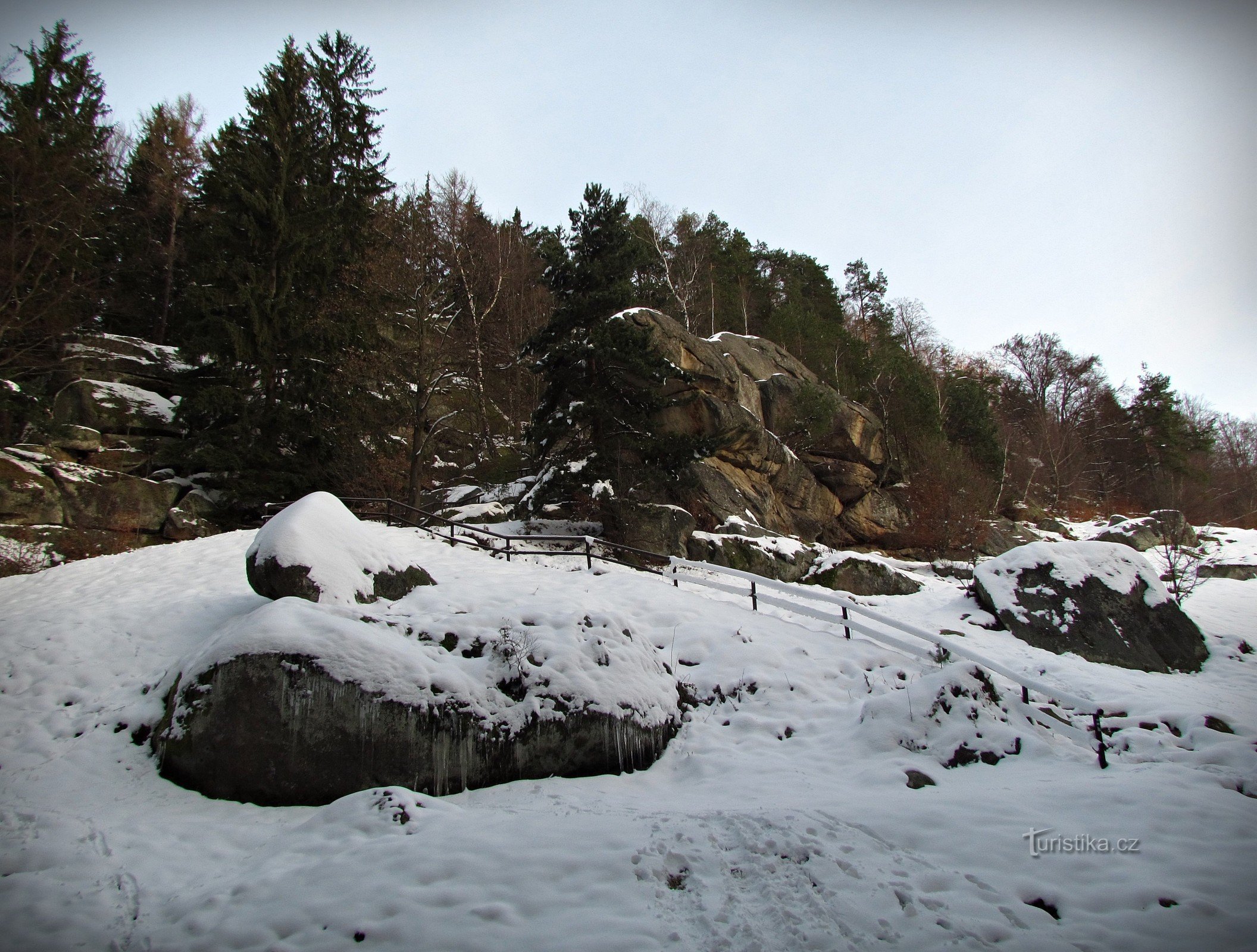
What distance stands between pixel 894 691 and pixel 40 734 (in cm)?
940

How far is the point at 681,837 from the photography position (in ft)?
12.5

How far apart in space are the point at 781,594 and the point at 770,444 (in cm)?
1012

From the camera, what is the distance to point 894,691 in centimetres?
642

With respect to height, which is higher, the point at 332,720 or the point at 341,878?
the point at 332,720

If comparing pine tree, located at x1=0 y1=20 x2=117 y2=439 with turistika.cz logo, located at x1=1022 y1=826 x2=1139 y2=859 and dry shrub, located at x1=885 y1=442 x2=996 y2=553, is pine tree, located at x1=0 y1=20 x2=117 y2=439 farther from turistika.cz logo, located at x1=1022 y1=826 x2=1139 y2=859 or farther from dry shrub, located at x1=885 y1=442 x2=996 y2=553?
dry shrub, located at x1=885 y1=442 x2=996 y2=553

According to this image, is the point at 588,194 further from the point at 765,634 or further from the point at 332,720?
the point at 332,720

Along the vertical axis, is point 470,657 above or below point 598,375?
below

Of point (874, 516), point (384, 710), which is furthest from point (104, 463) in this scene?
point (874, 516)

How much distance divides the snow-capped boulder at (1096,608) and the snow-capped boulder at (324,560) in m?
12.8

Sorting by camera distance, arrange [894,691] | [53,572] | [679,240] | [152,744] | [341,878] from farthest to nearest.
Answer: [679,240] < [53,572] < [894,691] < [152,744] < [341,878]

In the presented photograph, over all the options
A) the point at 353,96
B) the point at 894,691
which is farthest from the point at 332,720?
the point at 353,96

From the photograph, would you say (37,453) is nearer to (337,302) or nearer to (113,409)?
(113,409)

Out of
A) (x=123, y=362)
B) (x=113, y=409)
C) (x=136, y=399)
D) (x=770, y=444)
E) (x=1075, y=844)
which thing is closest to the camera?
(x=1075, y=844)

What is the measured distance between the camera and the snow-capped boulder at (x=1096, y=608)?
1091cm
